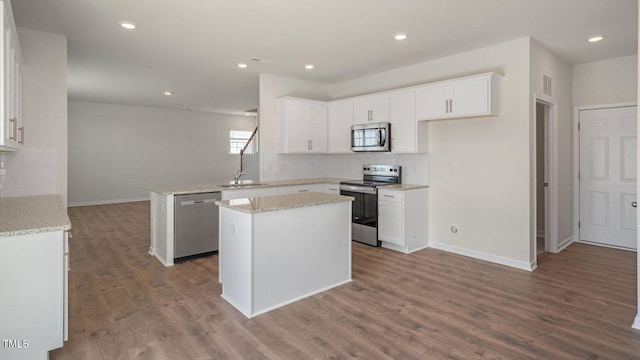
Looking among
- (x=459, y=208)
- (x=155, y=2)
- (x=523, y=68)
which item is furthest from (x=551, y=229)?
(x=155, y=2)

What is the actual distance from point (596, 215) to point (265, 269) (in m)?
4.84

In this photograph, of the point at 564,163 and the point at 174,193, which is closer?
the point at 174,193

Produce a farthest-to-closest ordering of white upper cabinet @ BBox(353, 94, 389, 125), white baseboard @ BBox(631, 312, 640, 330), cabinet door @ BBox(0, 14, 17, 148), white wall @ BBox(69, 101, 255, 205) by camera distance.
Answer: white wall @ BBox(69, 101, 255, 205) < white upper cabinet @ BBox(353, 94, 389, 125) < white baseboard @ BBox(631, 312, 640, 330) < cabinet door @ BBox(0, 14, 17, 148)

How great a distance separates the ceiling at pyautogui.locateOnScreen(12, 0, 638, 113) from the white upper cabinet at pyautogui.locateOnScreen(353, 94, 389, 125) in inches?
18.0

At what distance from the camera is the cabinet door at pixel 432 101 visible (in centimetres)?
436

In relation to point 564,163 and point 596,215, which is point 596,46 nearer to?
point 564,163

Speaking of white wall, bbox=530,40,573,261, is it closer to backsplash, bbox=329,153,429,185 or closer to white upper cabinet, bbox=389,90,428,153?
white upper cabinet, bbox=389,90,428,153

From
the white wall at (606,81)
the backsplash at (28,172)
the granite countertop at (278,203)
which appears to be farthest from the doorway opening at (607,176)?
the backsplash at (28,172)

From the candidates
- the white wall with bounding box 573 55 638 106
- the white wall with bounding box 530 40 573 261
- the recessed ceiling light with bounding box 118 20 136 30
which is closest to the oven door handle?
the white wall with bounding box 530 40 573 261

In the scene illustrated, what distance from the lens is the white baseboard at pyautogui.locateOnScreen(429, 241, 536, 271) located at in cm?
400

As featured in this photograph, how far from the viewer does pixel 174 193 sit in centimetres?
411

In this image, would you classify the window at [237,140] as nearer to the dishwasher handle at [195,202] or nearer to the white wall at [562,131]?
the dishwasher handle at [195,202]

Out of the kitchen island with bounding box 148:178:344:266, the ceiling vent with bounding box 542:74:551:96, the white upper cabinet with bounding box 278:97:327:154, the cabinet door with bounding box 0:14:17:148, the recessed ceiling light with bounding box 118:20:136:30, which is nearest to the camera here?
the cabinet door with bounding box 0:14:17:148

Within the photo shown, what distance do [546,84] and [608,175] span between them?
5.63 ft
